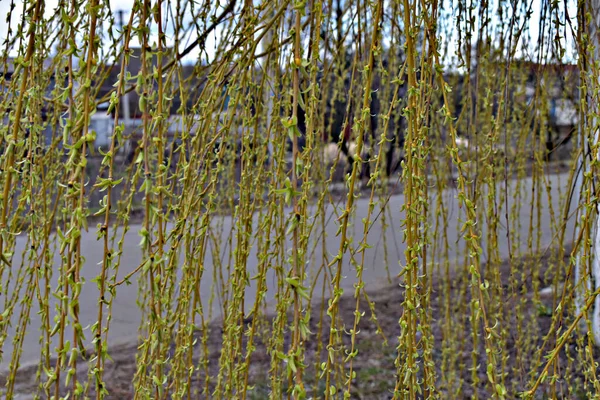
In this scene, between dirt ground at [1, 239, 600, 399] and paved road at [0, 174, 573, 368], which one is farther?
paved road at [0, 174, 573, 368]

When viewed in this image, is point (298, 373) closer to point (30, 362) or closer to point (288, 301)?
point (288, 301)

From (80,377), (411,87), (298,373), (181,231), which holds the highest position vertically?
(411,87)

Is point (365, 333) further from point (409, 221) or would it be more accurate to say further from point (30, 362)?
point (409, 221)

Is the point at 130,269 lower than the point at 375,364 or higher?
higher

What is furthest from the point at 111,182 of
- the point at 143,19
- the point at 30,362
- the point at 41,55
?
the point at 30,362

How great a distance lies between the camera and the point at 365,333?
304cm

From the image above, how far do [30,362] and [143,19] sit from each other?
2.26 m

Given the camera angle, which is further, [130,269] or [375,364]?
[130,269]

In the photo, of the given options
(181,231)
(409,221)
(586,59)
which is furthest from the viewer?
(586,59)

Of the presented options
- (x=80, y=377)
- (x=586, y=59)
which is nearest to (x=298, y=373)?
(x=586, y=59)

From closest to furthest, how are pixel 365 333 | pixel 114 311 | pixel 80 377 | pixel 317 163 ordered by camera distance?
pixel 317 163, pixel 80 377, pixel 365 333, pixel 114 311

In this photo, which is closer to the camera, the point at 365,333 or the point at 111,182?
the point at 111,182

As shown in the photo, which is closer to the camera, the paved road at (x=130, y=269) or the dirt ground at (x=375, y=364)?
the dirt ground at (x=375, y=364)

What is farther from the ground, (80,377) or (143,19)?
(143,19)
